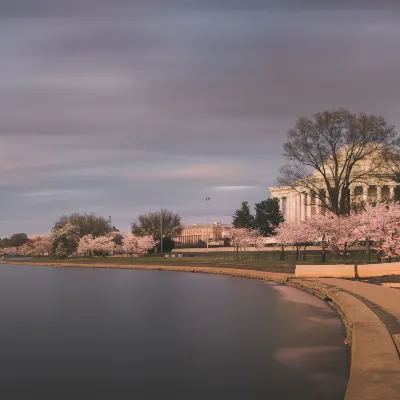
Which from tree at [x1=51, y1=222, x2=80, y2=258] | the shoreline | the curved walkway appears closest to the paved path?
the curved walkway

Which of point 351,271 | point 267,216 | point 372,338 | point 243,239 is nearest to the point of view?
point 372,338

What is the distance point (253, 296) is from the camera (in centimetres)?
3225

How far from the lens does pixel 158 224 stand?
451 ft

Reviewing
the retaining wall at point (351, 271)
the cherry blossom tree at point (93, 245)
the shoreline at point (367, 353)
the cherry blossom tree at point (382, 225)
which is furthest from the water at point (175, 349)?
the cherry blossom tree at point (93, 245)

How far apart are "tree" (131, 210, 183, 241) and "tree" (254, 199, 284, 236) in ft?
94.0

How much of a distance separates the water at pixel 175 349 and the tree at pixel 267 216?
256 feet

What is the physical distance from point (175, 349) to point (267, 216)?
308 ft

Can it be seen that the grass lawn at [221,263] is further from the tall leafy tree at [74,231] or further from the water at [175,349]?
the tall leafy tree at [74,231]

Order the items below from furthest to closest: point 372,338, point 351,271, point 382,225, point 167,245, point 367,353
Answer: point 167,245
point 382,225
point 351,271
point 372,338
point 367,353

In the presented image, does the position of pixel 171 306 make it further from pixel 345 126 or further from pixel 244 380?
pixel 345 126

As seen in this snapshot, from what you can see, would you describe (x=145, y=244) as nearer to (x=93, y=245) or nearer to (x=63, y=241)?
(x=93, y=245)

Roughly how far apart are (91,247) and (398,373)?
361 feet

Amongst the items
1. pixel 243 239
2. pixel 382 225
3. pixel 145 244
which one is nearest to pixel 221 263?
pixel 243 239

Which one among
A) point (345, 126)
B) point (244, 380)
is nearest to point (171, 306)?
point (244, 380)
